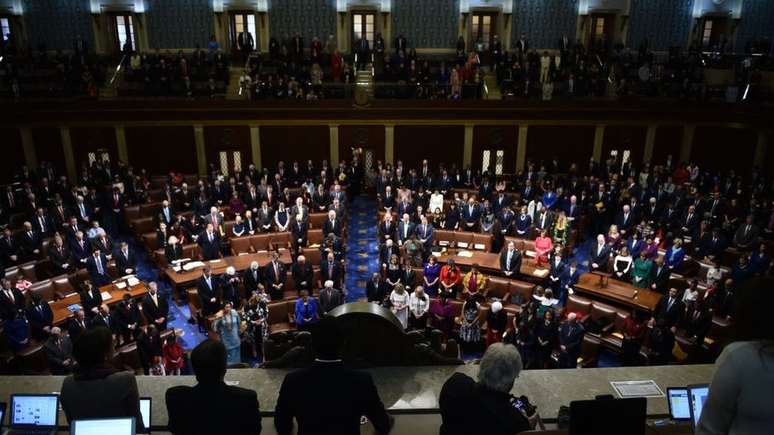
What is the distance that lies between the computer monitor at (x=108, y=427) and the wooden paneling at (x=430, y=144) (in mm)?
17064

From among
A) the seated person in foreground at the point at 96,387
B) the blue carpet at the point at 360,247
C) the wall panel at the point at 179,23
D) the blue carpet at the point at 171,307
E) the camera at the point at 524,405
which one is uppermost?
the wall panel at the point at 179,23

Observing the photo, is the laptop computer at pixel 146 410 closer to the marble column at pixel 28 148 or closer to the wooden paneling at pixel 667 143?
the marble column at pixel 28 148

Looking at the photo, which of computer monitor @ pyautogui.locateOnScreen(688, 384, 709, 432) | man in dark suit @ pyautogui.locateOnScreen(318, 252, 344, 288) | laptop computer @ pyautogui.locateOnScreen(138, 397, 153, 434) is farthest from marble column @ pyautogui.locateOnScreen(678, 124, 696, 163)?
laptop computer @ pyautogui.locateOnScreen(138, 397, 153, 434)

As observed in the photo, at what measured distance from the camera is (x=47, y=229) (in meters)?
13.0

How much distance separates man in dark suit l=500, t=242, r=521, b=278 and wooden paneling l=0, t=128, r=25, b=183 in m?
16.4

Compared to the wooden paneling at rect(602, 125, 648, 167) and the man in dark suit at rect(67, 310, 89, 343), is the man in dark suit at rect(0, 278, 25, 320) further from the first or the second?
the wooden paneling at rect(602, 125, 648, 167)

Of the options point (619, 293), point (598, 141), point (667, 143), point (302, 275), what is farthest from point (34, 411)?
point (667, 143)

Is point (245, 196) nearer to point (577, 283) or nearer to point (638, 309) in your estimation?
point (577, 283)

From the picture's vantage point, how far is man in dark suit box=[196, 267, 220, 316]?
10.1 m

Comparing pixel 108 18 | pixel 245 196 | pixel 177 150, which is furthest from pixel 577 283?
pixel 108 18

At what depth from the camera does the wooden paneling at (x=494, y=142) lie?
19.8m

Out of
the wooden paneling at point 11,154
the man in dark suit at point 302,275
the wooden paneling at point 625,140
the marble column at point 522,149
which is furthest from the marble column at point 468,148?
the wooden paneling at point 11,154

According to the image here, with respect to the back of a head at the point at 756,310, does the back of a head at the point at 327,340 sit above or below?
Result: below

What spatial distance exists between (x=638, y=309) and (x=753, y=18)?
18465 mm
